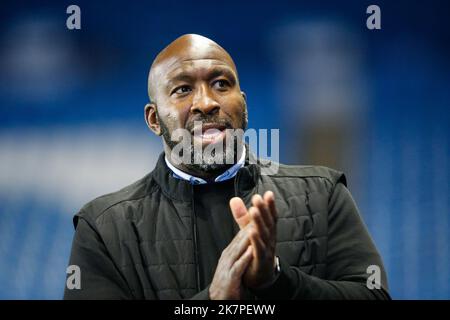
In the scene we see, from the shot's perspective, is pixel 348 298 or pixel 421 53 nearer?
pixel 348 298

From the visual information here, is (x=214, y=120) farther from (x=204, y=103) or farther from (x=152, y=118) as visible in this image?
(x=152, y=118)

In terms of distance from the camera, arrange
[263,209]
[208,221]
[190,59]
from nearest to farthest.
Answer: [263,209] → [208,221] → [190,59]

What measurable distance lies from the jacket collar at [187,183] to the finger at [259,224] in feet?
1.20

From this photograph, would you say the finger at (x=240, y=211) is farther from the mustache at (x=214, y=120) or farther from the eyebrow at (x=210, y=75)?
the eyebrow at (x=210, y=75)

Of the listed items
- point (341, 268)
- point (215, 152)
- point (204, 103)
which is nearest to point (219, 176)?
point (215, 152)

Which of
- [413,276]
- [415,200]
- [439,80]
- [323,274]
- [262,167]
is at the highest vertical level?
[439,80]

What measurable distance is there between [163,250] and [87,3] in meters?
1.13

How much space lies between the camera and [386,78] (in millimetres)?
2348

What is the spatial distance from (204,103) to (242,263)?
557 millimetres

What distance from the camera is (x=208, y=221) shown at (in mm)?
1684

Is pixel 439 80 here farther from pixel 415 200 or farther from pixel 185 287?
pixel 185 287

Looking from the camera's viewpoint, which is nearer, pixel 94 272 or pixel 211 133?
pixel 94 272

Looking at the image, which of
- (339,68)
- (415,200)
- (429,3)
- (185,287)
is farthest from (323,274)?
(429,3)

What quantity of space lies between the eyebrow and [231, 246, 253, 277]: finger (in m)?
0.64
